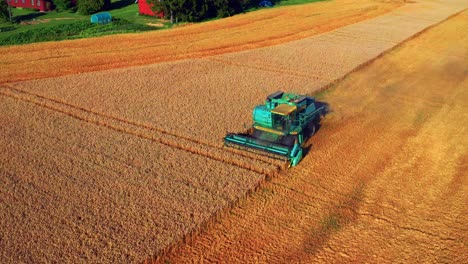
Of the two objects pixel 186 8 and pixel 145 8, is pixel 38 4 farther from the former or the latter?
pixel 186 8

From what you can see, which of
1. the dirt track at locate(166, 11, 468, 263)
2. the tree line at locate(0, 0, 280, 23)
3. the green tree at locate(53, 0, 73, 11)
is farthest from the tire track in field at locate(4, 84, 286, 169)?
the green tree at locate(53, 0, 73, 11)

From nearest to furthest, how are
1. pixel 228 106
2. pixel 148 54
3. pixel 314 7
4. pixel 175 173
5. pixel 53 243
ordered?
pixel 53 243, pixel 175 173, pixel 228 106, pixel 148 54, pixel 314 7

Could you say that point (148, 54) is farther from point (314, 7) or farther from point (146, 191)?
point (314, 7)

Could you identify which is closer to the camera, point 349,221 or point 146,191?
point 349,221

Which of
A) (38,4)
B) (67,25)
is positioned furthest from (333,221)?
(38,4)

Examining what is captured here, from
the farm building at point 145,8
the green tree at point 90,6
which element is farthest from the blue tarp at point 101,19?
the green tree at point 90,6

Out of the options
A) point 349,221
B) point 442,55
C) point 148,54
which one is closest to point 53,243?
point 349,221
